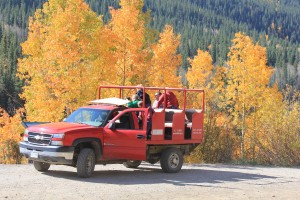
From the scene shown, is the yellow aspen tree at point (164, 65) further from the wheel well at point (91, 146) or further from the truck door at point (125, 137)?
the wheel well at point (91, 146)

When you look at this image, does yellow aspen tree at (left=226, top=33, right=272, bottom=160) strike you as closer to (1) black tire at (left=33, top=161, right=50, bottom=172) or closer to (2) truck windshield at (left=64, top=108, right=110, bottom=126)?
(2) truck windshield at (left=64, top=108, right=110, bottom=126)

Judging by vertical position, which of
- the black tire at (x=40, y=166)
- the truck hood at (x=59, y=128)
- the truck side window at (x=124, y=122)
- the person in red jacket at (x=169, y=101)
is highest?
the person in red jacket at (x=169, y=101)

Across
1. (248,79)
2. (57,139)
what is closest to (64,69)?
(57,139)

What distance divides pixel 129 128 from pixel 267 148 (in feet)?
24.7

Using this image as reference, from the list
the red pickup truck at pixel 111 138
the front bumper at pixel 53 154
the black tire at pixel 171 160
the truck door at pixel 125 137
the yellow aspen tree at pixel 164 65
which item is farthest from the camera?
the yellow aspen tree at pixel 164 65

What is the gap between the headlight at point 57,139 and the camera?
1236cm

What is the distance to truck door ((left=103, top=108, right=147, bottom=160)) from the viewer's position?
13.3 m

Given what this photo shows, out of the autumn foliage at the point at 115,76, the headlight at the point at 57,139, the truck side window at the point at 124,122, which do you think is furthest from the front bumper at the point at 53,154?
the autumn foliage at the point at 115,76

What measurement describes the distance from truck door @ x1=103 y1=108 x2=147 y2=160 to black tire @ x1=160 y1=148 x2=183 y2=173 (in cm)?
97

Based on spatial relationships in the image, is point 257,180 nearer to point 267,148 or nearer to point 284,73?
point 267,148

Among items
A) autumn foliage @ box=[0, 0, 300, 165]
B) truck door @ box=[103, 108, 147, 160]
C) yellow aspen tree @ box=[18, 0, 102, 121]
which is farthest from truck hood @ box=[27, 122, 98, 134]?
yellow aspen tree @ box=[18, 0, 102, 121]

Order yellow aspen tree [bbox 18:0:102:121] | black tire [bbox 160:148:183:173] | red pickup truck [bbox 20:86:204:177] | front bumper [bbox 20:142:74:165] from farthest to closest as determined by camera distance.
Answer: yellow aspen tree [bbox 18:0:102:121] < black tire [bbox 160:148:183:173] < red pickup truck [bbox 20:86:204:177] < front bumper [bbox 20:142:74:165]

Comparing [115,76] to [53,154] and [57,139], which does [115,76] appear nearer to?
[57,139]

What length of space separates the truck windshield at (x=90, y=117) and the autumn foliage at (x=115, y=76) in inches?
249
